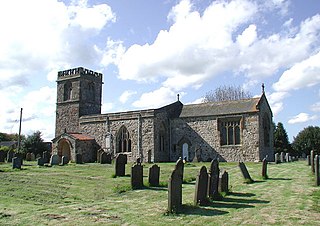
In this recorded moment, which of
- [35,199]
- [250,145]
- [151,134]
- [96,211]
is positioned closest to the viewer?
[96,211]

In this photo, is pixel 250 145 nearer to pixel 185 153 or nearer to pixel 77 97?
pixel 185 153

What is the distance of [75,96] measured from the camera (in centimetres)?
4250

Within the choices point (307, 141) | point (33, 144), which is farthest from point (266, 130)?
point (33, 144)

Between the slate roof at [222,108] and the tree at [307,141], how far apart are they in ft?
91.4

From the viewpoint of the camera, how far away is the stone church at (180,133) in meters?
32.7

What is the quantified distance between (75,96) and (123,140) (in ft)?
32.6

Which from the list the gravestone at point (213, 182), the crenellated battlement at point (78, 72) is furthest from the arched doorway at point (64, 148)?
the gravestone at point (213, 182)

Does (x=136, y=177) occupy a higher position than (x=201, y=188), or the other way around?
(x=136, y=177)

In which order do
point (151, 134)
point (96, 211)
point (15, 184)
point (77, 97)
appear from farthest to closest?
1. point (77, 97)
2. point (151, 134)
3. point (15, 184)
4. point (96, 211)

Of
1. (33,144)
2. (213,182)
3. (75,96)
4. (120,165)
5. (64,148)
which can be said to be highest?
(75,96)

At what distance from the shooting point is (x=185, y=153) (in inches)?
1406

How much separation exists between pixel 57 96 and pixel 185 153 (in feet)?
61.6

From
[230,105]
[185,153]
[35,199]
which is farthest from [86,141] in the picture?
[35,199]

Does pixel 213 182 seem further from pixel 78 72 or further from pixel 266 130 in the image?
pixel 78 72
